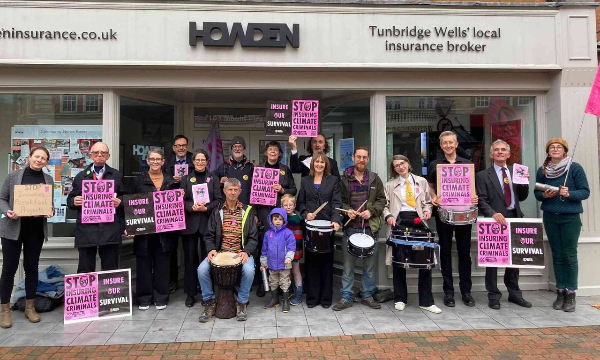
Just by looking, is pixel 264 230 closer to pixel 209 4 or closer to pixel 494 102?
pixel 209 4

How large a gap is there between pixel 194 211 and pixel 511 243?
394cm

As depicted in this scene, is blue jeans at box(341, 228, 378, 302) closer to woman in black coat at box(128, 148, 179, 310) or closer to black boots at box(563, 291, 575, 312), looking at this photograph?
woman in black coat at box(128, 148, 179, 310)

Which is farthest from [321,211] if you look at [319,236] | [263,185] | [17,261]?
[17,261]

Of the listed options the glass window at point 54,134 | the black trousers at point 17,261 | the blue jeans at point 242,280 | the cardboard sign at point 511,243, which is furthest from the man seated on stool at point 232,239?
the cardboard sign at point 511,243

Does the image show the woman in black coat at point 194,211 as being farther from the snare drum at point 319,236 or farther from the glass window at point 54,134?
the glass window at point 54,134

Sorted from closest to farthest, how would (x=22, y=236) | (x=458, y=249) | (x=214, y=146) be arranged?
(x=22, y=236)
(x=458, y=249)
(x=214, y=146)

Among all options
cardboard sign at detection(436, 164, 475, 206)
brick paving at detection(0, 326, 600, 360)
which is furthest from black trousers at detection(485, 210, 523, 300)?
brick paving at detection(0, 326, 600, 360)

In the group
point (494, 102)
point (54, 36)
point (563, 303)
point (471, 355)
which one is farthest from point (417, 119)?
point (54, 36)

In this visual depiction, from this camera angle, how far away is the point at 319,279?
17.0ft

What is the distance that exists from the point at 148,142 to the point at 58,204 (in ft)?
5.10

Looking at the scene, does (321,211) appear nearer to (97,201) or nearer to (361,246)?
(361,246)

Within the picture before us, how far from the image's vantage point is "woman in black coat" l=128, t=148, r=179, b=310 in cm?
507

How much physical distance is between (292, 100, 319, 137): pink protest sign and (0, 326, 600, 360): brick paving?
9.07 ft

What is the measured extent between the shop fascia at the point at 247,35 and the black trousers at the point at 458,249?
3182mm
